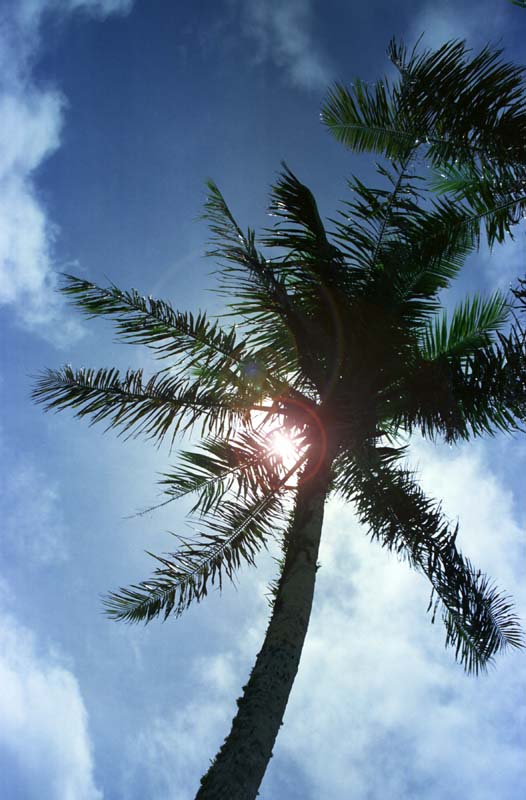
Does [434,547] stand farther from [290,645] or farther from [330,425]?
[290,645]

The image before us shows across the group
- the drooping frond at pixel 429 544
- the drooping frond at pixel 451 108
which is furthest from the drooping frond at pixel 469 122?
the drooping frond at pixel 429 544

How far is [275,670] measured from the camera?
4672 mm

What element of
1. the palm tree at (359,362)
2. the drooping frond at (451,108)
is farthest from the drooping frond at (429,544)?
the drooping frond at (451,108)

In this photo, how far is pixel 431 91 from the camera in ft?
19.7

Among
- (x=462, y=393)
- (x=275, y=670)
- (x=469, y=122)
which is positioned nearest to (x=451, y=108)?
(x=469, y=122)

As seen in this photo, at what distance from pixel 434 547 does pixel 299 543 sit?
176cm

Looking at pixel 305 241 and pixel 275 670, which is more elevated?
pixel 305 241

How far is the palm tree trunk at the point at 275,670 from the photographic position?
3.90 m

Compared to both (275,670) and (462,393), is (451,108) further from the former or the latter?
(275,670)

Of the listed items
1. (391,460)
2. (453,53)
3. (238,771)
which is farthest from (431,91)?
(238,771)

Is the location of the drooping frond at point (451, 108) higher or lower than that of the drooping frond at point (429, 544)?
higher

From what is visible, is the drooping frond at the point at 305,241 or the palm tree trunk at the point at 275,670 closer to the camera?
the palm tree trunk at the point at 275,670

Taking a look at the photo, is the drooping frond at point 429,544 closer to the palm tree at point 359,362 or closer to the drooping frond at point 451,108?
the palm tree at point 359,362

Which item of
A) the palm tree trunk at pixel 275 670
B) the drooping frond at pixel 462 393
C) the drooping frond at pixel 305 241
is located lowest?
the palm tree trunk at pixel 275 670
